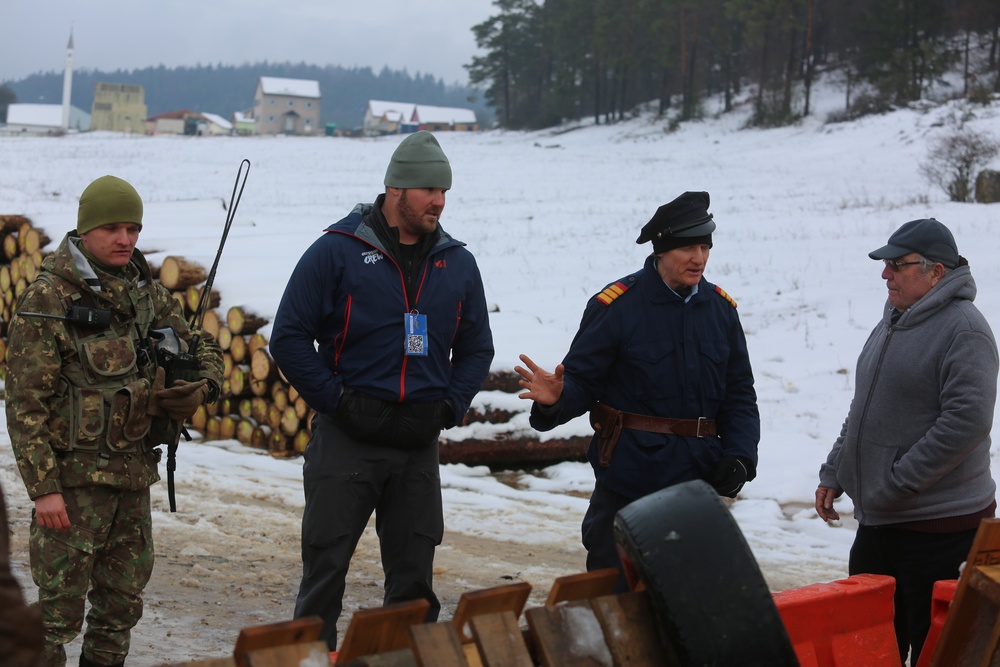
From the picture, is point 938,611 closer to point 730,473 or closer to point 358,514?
point 730,473

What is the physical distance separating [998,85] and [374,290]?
4185 cm

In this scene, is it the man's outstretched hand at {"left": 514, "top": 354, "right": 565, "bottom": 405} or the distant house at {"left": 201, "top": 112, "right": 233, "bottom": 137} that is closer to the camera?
the man's outstretched hand at {"left": 514, "top": 354, "right": 565, "bottom": 405}

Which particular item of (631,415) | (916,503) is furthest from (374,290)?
(916,503)

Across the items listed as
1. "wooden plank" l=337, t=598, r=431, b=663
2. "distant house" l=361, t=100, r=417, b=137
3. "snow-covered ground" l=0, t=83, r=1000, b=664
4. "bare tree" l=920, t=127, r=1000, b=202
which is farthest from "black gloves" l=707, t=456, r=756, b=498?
"distant house" l=361, t=100, r=417, b=137

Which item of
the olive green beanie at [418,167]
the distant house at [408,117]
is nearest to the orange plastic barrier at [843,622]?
the olive green beanie at [418,167]

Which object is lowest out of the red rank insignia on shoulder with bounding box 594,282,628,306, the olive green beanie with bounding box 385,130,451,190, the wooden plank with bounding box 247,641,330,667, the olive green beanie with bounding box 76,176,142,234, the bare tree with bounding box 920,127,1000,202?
the wooden plank with bounding box 247,641,330,667

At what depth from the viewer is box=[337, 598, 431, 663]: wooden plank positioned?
2.24 metres

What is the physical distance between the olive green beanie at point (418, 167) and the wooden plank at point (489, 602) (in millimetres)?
2172

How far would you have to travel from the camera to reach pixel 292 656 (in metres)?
2.13

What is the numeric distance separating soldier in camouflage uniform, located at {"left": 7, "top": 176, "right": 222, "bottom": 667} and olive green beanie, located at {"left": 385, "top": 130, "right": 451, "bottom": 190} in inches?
38.4

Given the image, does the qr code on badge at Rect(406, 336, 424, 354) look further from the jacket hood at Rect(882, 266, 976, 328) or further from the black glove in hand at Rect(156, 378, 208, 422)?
the jacket hood at Rect(882, 266, 976, 328)

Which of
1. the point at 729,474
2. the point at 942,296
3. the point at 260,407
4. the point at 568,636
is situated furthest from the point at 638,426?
the point at 260,407

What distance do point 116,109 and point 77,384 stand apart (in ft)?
480

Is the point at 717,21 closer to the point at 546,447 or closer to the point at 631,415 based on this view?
the point at 546,447
